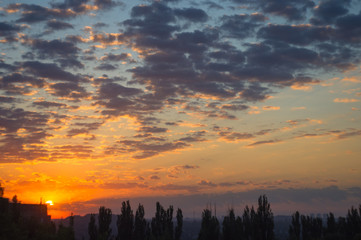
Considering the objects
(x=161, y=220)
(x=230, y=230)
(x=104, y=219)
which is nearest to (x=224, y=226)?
(x=230, y=230)

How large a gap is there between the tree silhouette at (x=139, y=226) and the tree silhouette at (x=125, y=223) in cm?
131

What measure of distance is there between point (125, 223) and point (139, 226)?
12.9 feet

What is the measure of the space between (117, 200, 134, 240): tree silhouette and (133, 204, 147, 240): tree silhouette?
1.31 metres

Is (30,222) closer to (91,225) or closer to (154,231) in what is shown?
(91,225)

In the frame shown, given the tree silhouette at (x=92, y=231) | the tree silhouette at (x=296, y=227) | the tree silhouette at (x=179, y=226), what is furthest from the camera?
the tree silhouette at (x=296, y=227)

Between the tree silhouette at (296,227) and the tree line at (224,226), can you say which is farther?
the tree silhouette at (296,227)

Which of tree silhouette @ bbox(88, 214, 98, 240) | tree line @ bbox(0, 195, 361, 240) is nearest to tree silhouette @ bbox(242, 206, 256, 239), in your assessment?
tree line @ bbox(0, 195, 361, 240)

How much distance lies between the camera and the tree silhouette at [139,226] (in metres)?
79.8

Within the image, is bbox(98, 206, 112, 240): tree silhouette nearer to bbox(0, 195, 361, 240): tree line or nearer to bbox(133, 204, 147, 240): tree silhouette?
bbox(0, 195, 361, 240): tree line

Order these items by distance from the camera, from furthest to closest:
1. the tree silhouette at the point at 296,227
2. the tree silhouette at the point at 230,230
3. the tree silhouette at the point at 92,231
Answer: the tree silhouette at the point at 296,227 → the tree silhouette at the point at 230,230 → the tree silhouette at the point at 92,231

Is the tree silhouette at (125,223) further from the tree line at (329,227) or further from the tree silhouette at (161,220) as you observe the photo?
the tree line at (329,227)

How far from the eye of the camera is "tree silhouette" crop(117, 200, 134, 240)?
77.8 metres

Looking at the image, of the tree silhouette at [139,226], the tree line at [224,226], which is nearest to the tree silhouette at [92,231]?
the tree line at [224,226]

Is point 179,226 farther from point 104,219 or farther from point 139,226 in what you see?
point 104,219
